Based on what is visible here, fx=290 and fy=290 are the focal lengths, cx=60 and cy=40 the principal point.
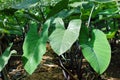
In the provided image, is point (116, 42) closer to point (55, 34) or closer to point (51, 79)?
point (51, 79)

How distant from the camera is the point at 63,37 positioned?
57.9 inches

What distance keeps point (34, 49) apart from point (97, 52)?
1.09 ft

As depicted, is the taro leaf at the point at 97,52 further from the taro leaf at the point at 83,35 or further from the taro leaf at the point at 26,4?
the taro leaf at the point at 26,4

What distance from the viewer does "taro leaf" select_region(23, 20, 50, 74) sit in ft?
4.85

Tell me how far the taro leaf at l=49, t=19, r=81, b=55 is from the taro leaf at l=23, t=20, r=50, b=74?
0.05 metres

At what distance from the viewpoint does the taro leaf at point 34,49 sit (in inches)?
58.2

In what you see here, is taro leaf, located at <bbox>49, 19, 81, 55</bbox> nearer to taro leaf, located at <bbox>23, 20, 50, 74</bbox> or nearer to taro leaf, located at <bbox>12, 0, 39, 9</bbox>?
taro leaf, located at <bbox>23, 20, 50, 74</bbox>

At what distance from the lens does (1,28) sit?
5.55ft

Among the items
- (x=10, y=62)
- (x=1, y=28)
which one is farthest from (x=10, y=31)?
(x=10, y=62)

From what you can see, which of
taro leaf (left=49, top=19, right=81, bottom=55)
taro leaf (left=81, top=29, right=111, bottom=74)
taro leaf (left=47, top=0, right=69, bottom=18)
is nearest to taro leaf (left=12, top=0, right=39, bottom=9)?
taro leaf (left=47, top=0, right=69, bottom=18)

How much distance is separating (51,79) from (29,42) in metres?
0.73

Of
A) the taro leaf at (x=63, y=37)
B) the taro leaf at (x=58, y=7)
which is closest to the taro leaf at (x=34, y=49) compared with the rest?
the taro leaf at (x=63, y=37)

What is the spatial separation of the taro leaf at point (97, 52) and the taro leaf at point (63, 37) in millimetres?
97

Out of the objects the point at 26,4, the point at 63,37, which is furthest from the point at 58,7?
the point at 63,37
